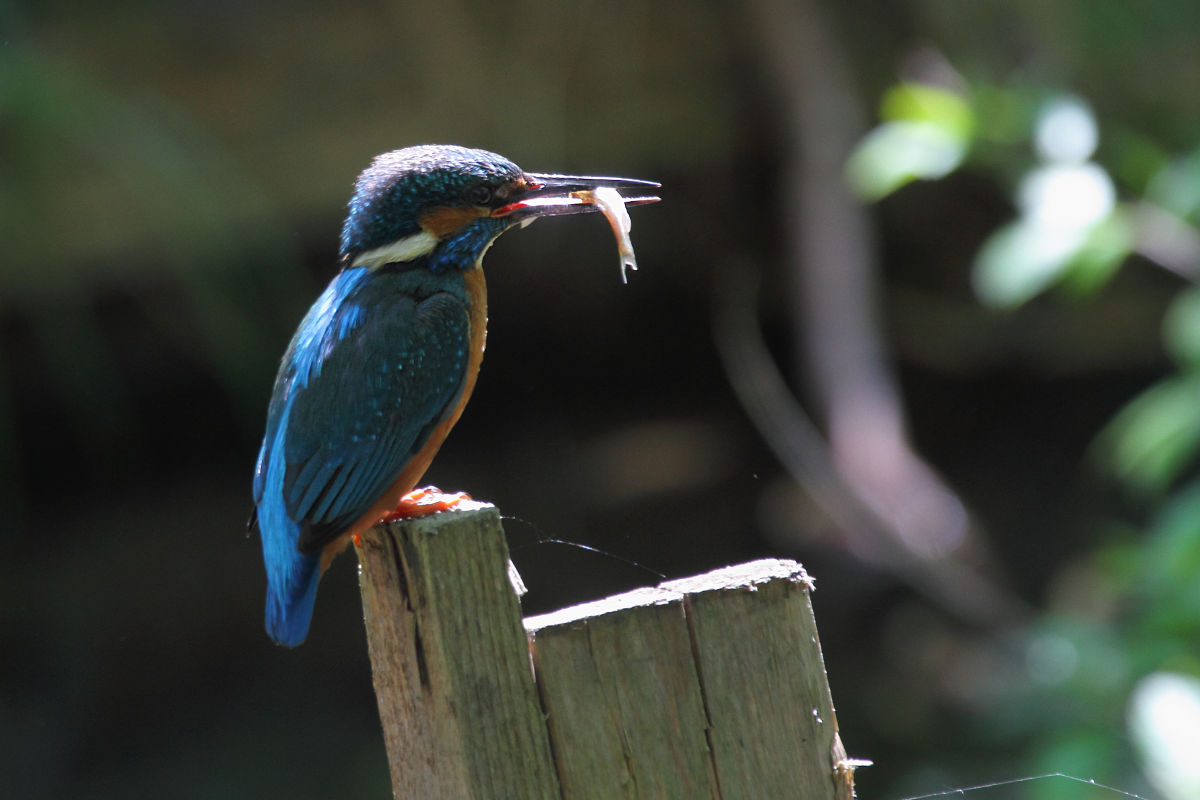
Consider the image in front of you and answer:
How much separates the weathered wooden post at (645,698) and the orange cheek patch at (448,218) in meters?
1.27

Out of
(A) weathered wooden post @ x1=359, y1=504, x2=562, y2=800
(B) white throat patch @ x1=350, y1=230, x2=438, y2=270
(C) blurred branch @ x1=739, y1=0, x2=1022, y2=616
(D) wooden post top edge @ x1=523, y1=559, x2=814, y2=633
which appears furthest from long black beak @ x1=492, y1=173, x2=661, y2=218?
(C) blurred branch @ x1=739, y1=0, x2=1022, y2=616

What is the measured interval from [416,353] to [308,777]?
115 inches

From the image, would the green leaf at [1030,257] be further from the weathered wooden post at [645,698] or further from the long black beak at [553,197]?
the weathered wooden post at [645,698]

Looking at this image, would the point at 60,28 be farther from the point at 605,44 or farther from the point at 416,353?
the point at 416,353

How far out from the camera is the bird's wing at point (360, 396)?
2125 mm

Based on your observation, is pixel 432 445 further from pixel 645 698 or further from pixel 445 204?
pixel 645 698

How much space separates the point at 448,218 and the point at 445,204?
3 cm

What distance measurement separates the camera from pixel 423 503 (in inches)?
91.0

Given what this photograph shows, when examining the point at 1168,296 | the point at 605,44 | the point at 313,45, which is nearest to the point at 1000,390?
the point at 1168,296

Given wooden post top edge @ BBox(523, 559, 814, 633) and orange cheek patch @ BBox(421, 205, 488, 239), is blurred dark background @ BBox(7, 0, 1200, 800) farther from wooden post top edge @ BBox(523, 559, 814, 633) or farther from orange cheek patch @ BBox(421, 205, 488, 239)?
wooden post top edge @ BBox(523, 559, 814, 633)

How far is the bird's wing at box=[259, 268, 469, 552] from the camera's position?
2125mm

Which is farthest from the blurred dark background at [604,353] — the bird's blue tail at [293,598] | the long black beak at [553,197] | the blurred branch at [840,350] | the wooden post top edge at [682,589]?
the wooden post top edge at [682,589]

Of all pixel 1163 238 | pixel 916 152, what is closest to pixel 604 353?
pixel 916 152

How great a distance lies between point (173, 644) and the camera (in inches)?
215
